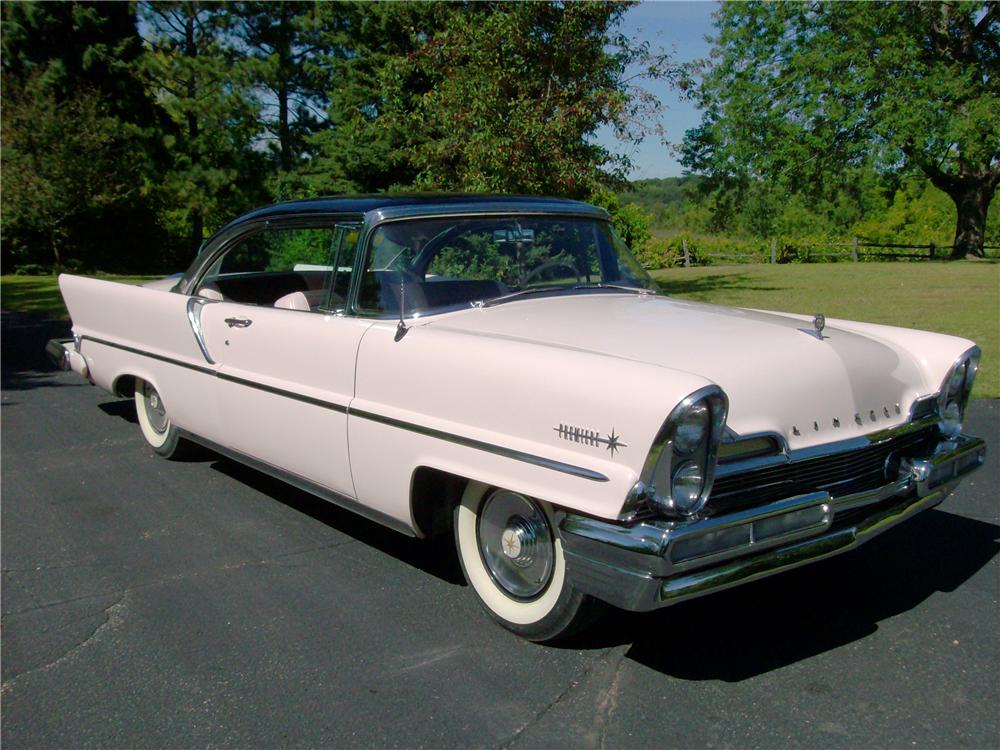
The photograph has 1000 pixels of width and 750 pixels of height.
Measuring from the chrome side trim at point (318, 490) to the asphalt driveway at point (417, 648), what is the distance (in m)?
0.27

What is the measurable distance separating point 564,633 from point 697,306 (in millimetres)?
1707

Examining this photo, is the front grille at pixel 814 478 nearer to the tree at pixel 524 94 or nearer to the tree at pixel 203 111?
the tree at pixel 524 94

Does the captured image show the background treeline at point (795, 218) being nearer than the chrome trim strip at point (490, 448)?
No

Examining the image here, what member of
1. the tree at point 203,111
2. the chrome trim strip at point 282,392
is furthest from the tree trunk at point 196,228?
the chrome trim strip at point 282,392

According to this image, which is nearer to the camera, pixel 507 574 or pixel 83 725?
pixel 83 725

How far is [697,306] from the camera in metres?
4.07

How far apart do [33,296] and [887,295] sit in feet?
51.9

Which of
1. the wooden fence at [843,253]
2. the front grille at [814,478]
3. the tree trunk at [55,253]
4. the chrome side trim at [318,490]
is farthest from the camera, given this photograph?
the wooden fence at [843,253]

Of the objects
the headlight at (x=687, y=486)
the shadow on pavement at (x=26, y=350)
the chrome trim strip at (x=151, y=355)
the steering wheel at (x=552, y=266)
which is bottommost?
the shadow on pavement at (x=26, y=350)

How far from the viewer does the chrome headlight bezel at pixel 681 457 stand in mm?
2574

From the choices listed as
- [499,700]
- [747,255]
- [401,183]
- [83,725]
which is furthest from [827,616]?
[747,255]

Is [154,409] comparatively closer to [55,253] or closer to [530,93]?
[530,93]

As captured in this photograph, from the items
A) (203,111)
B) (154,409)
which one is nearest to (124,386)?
(154,409)

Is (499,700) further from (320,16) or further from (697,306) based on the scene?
(320,16)
